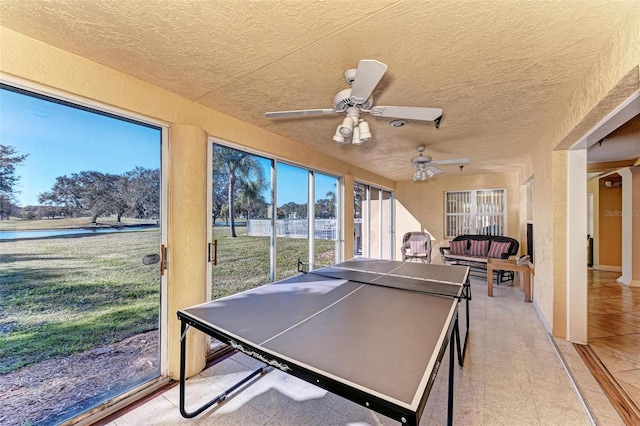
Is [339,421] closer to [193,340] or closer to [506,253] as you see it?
[193,340]

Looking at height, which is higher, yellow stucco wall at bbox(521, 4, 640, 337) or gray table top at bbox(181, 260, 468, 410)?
yellow stucco wall at bbox(521, 4, 640, 337)

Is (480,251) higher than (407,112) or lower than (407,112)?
lower

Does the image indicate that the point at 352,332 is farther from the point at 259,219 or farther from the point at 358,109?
the point at 259,219

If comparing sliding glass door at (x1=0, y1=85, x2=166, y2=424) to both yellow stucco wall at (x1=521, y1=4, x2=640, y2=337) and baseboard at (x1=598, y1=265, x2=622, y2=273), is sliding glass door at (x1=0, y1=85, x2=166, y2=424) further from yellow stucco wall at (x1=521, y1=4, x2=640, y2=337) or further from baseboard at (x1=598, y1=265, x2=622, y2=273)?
baseboard at (x1=598, y1=265, x2=622, y2=273)

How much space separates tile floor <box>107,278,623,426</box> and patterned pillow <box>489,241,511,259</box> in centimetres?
313

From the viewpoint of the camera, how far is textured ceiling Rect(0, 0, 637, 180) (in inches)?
48.7

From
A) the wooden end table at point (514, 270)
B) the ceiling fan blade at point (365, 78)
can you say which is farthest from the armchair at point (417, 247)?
the ceiling fan blade at point (365, 78)

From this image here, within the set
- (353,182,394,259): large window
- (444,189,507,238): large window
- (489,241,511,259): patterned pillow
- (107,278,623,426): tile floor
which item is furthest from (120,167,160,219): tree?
(444,189,507,238): large window

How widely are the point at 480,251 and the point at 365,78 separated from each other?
571 centimetres

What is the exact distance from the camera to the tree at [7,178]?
147 cm

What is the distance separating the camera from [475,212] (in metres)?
6.51

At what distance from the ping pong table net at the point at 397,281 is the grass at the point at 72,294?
4.80 ft

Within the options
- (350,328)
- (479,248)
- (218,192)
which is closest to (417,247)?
(479,248)

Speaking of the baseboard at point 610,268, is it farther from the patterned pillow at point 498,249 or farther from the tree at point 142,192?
the tree at point 142,192
